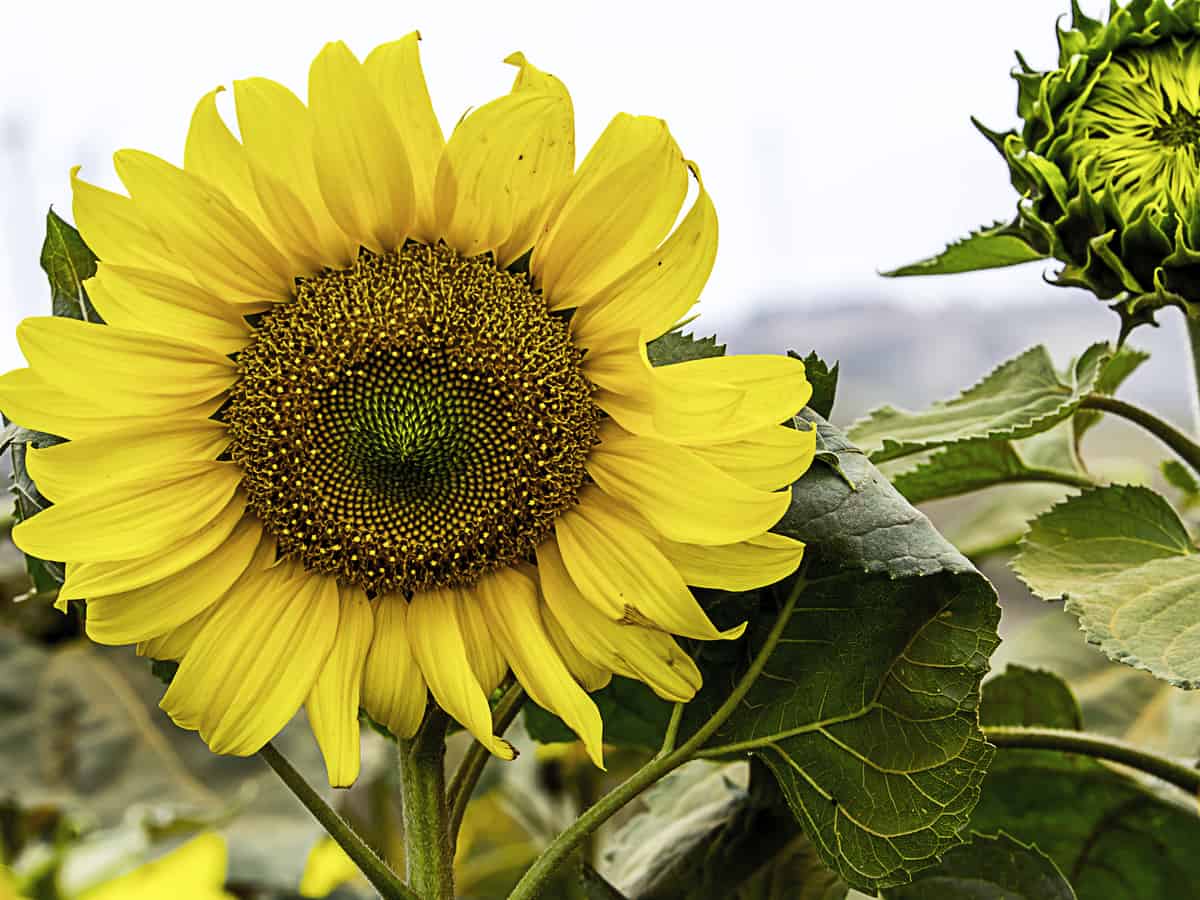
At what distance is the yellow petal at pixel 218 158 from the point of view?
391 millimetres

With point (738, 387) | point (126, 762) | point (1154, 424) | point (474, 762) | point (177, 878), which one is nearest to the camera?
point (738, 387)

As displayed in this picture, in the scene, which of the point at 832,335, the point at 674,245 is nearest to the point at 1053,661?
the point at 674,245

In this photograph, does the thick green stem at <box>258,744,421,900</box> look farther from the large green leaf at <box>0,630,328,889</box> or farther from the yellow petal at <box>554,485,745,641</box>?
the large green leaf at <box>0,630,328,889</box>

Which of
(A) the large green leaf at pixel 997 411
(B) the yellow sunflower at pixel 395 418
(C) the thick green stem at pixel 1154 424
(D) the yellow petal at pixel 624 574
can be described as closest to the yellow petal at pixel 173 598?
(B) the yellow sunflower at pixel 395 418

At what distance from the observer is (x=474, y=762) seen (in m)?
0.49

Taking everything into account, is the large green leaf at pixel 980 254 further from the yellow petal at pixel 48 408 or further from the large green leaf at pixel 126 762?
the large green leaf at pixel 126 762

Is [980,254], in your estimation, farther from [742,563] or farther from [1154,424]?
[742,563]

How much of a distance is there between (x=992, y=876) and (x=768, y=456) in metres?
0.24

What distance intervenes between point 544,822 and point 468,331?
648 mm

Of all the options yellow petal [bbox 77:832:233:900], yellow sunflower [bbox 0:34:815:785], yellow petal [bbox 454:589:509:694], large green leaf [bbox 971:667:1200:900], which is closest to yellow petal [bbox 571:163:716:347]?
yellow sunflower [bbox 0:34:815:785]

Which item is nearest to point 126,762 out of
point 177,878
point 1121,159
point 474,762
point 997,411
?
point 177,878

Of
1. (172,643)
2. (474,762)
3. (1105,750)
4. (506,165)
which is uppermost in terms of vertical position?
(506,165)

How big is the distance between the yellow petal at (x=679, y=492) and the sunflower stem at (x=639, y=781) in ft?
0.25

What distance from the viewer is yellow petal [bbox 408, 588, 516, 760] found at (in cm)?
40
